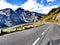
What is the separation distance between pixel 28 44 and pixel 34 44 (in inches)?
14.4

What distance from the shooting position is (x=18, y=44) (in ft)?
39.2

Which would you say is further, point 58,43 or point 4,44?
point 4,44

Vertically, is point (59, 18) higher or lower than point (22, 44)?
lower

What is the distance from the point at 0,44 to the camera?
12.1 m

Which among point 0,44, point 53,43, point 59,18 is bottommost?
point 59,18

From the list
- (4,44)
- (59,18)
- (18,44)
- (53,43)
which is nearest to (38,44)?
(18,44)

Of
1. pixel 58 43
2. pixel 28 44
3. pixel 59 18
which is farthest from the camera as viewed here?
pixel 59 18

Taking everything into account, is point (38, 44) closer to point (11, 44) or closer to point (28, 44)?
point (28, 44)

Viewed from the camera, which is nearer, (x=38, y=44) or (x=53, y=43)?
(x=53, y=43)

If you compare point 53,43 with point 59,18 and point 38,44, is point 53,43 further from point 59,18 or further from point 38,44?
point 59,18

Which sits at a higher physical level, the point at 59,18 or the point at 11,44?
the point at 11,44

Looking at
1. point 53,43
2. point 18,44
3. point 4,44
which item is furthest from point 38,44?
point 53,43

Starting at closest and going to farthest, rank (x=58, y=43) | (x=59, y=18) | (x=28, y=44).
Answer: (x=58, y=43), (x=28, y=44), (x=59, y=18)

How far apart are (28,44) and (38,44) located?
24.0 inches
